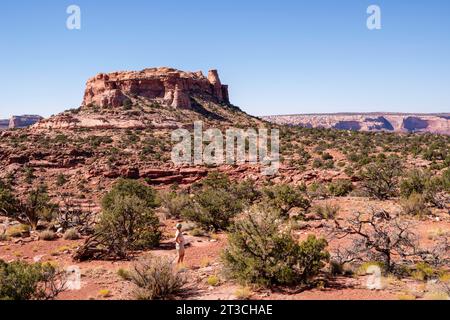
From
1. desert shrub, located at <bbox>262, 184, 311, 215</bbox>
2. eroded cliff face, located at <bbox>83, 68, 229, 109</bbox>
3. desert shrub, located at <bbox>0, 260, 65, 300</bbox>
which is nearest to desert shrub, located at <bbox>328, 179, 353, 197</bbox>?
desert shrub, located at <bbox>262, 184, 311, 215</bbox>

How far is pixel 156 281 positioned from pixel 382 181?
19.5 m

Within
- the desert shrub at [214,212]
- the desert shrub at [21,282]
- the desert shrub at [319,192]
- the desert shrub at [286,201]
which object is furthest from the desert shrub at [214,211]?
the desert shrub at [319,192]

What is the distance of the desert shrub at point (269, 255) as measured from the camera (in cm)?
799

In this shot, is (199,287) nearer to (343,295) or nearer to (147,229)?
(343,295)

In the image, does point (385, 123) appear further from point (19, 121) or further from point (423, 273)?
point (423, 273)

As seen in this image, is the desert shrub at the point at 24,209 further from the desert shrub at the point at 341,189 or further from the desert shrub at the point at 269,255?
the desert shrub at the point at 341,189

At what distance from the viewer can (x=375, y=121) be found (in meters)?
179

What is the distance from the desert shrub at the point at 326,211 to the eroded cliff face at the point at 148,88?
4391cm

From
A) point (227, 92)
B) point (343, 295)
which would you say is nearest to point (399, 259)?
point (343, 295)

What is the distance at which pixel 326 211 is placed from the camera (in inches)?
682

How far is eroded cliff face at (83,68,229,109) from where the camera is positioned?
5891 centimetres

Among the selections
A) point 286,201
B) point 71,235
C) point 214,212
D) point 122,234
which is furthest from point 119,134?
point 122,234

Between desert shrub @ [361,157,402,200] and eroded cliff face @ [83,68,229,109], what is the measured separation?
130ft

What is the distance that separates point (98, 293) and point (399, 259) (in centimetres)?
775
